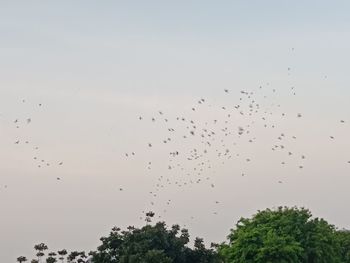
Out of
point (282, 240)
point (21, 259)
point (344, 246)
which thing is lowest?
point (282, 240)

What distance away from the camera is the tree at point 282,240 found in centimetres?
4419

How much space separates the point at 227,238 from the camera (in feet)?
161

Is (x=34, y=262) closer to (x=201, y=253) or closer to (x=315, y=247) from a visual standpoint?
(x=201, y=253)

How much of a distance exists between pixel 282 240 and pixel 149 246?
Result: 31.0 feet

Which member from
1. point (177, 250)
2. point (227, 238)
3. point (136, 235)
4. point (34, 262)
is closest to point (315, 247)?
Result: point (227, 238)

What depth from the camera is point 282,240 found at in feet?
146

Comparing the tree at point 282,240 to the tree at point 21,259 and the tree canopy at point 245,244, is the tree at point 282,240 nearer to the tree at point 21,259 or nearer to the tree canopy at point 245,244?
the tree canopy at point 245,244

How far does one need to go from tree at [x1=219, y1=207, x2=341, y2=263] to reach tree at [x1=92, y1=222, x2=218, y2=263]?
2580 mm

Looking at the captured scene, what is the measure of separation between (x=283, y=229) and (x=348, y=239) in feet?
40.8

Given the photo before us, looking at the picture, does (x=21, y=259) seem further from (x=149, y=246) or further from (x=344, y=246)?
(x=344, y=246)

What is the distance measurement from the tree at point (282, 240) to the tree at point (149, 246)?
2.58 meters

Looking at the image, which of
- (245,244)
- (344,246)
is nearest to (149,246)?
(245,244)

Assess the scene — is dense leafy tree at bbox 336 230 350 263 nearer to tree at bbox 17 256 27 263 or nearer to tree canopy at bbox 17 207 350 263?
tree canopy at bbox 17 207 350 263

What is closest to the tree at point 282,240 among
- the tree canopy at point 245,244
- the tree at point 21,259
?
the tree canopy at point 245,244
